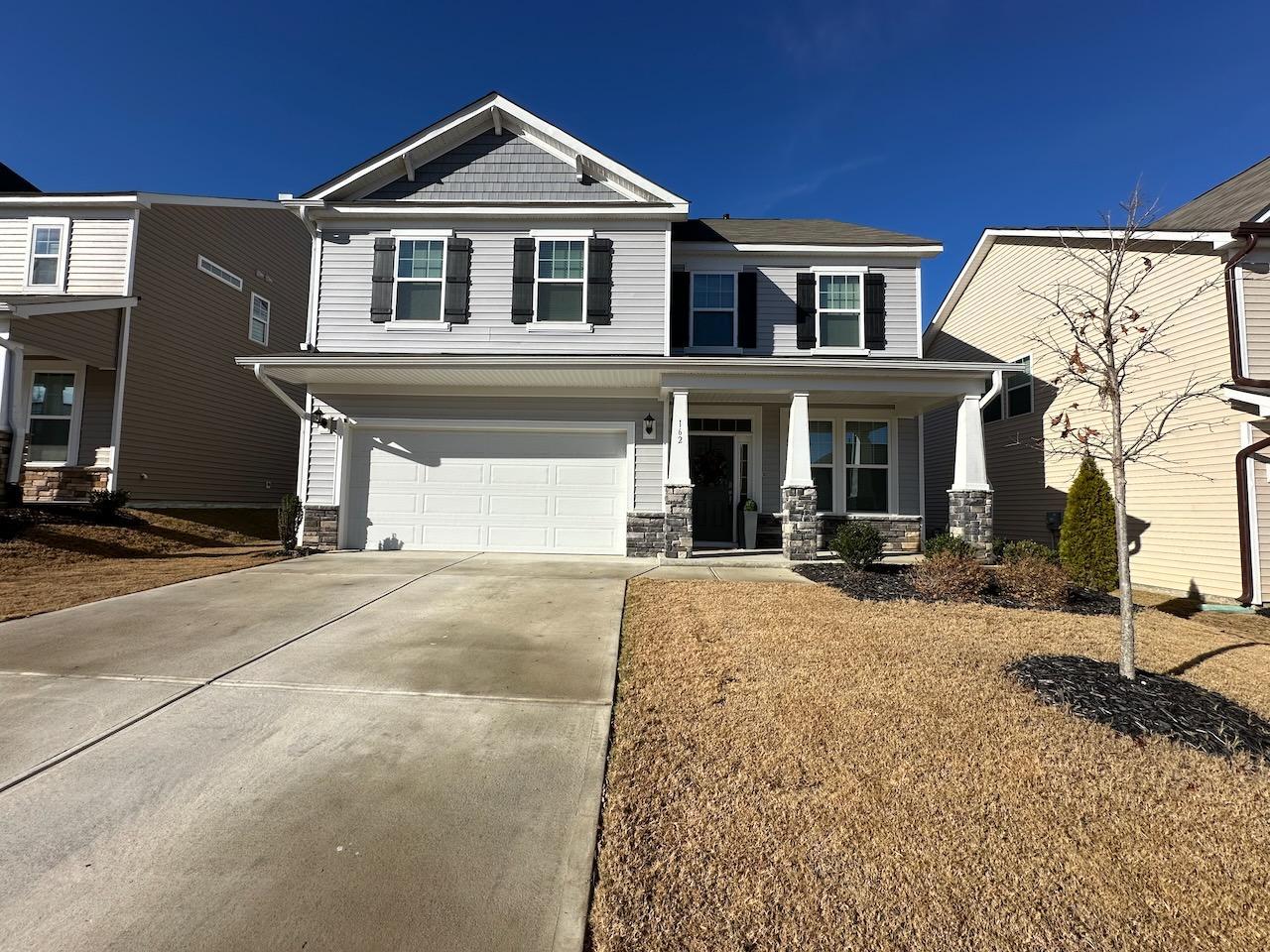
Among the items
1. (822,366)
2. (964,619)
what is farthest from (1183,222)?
(964,619)

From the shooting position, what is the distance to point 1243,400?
24.4 feet

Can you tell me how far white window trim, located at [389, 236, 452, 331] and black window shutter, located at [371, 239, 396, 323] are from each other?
0.21 feet

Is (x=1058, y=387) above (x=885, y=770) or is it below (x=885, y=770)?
above

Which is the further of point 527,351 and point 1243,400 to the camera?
point 527,351

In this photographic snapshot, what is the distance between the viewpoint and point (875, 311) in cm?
1059

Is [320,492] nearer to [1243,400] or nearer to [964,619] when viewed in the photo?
[964,619]

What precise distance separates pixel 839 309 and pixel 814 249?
121cm

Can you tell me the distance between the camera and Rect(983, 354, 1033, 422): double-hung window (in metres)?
11.2

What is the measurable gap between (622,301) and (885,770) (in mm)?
8631

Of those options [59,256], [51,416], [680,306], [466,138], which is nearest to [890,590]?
[680,306]

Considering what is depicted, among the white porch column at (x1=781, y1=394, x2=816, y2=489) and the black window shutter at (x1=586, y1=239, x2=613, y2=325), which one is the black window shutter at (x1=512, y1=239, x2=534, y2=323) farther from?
the white porch column at (x1=781, y1=394, x2=816, y2=489)

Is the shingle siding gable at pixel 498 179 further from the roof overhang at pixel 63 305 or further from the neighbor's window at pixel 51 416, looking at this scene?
the neighbor's window at pixel 51 416

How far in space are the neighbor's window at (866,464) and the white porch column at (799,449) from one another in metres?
2.18

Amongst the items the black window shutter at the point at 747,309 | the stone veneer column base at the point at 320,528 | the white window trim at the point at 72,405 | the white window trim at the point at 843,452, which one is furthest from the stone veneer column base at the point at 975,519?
the white window trim at the point at 72,405
